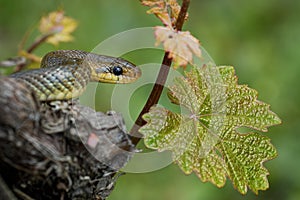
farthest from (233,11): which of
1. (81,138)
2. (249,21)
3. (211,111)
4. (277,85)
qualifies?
(81,138)

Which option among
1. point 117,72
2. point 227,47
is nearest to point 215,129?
point 117,72

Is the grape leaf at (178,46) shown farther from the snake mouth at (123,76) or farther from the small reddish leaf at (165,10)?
the snake mouth at (123,76)

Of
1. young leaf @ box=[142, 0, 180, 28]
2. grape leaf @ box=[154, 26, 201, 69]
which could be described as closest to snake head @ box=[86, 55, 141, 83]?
young leaf @ box=[142, 0, 180, 28]

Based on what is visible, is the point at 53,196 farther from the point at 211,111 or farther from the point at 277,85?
the point at 277,85

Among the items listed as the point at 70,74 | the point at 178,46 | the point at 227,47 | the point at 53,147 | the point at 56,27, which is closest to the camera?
the point at 53,147

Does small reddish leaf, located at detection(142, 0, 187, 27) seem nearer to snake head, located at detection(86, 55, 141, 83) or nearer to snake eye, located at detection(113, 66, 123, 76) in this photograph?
snake head, located at detection(86, 55, 141, 83)

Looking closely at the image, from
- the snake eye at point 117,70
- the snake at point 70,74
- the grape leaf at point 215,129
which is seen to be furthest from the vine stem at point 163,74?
the snake eye at point 117,70

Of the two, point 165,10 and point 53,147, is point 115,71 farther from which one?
point 53,147

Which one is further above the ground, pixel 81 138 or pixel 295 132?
pixel 81 138
